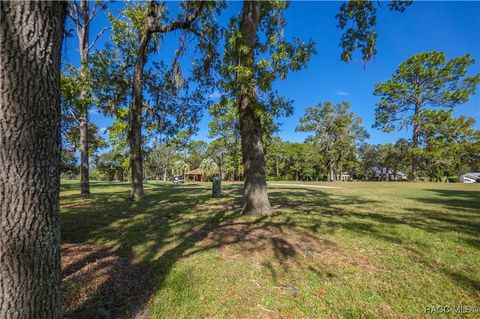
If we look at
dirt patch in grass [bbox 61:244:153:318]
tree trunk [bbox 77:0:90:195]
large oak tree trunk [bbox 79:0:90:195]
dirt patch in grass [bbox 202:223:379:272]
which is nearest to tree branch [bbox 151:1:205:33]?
tree trunk [bbox 77:0:90:195]

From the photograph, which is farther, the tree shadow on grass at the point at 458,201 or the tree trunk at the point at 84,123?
the tree trunk at the point at 84,123

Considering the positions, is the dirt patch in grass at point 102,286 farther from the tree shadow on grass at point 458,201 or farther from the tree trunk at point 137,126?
the tree shadow on grass at point 458,201

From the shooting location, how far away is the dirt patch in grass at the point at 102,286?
7.64 ft

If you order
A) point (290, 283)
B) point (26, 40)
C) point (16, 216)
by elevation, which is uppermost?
point (26, 40)

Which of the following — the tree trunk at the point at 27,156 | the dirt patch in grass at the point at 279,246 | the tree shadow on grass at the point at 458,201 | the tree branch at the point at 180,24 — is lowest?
the tree shadow on grass at the point at 458,201

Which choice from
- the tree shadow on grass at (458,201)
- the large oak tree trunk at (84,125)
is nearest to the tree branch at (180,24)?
the large oak tree trunk at (84,125)

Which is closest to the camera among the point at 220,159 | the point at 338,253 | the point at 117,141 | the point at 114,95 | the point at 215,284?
the point at 215,284

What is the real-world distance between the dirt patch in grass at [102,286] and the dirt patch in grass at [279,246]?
4.50 feet

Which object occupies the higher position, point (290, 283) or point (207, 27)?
point (207, 27)

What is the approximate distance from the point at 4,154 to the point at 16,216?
0.47 m

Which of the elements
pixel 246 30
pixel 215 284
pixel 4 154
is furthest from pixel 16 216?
pixel 246 30

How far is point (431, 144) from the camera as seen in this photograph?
24578 millimetres

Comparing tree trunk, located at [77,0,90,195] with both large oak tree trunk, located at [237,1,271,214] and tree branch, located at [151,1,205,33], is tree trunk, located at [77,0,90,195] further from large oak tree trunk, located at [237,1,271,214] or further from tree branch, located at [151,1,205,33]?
large oak tree trunk, located at [237,1,271,214]

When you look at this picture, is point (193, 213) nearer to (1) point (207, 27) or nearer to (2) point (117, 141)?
(1) point (207, 27)
